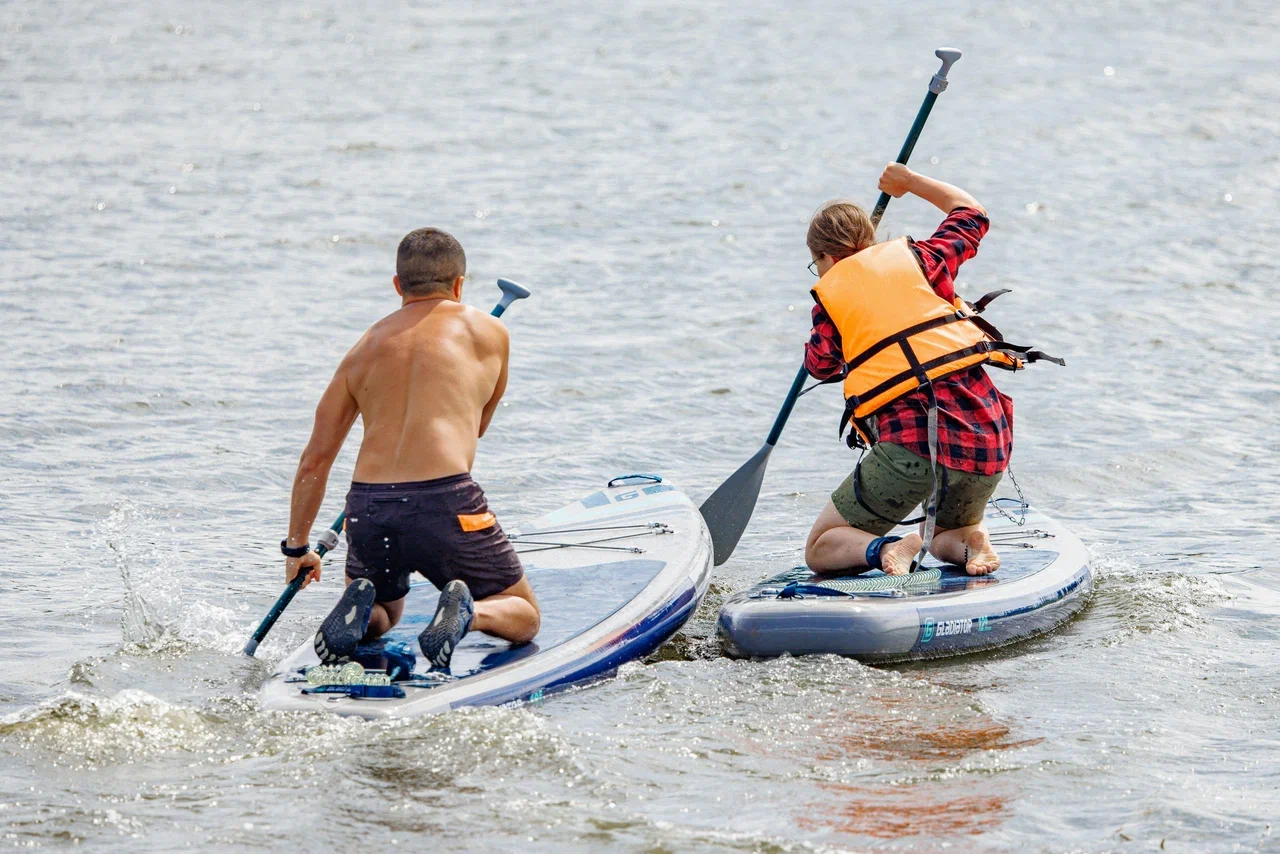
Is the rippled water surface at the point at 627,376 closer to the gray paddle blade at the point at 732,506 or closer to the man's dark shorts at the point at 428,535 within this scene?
the gray paddle blade at the point at 732,506

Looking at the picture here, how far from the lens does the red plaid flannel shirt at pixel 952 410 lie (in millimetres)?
5199

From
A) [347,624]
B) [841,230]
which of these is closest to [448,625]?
[347,624]

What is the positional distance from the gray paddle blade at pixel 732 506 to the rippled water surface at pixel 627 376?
235 millimetres

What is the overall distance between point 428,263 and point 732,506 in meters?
2.20

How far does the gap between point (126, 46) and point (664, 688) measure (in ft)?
55.8

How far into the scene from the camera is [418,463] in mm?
4430

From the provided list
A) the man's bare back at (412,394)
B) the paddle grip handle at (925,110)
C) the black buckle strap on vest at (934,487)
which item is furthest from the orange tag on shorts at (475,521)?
the paddle grip handle at (925,110)

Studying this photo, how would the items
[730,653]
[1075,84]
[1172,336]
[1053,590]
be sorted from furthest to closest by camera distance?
[1075,84] → [1172,336] → [1053,590] → [730,653]

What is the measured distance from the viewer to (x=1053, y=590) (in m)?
5.50

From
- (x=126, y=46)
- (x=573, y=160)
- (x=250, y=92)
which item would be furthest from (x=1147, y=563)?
(x=126, y=46)

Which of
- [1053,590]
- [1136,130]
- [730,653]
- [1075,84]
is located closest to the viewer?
[730,653]

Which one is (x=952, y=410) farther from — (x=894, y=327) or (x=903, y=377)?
(x=894, y=327)

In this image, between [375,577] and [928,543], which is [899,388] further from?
[375,577]

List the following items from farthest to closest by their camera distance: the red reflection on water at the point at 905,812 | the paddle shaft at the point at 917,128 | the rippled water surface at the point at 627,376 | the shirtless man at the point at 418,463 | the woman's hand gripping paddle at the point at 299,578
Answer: the paddle shaft at the point at 917,128 → the woman's hand gripping paddle at the point at 299,578 → the shirtless man at the point at 418,463 → the rippled water surface at the point at 627,376 → the red reflection on water at the point at 905,812
